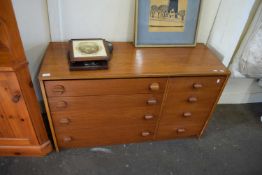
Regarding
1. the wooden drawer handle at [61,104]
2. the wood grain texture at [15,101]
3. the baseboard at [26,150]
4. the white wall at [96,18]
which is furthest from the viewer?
the baseboard at [26,150]

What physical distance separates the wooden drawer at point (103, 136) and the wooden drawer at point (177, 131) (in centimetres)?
8

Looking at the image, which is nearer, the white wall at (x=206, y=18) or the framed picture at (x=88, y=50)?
the framed picture at (x=88, y=50)

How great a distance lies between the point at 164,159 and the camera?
60.2 inches

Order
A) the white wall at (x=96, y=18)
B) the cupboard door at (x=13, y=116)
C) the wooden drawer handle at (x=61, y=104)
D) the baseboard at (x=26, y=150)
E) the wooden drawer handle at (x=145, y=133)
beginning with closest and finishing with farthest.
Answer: the cupboard door at (x=13, y=116) < the wooden drawer handle at (x=61, y=104) < the white wall at (x=96, y=18) < the baseboard at (x=26, y=150) < the wooden drawer handle at (x=145, y=133)

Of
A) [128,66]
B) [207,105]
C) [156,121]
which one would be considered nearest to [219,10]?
[207,105]

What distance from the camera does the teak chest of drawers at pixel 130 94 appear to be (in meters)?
1.15

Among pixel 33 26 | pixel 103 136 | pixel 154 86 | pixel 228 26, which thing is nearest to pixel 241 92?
pixel 228 26

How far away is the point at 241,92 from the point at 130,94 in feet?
4.39

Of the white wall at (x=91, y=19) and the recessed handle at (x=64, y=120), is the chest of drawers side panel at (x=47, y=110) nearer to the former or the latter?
the recessed handle at (x=64, y=120)

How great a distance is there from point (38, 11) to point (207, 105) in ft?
4.18

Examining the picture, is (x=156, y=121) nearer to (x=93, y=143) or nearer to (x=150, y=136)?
(x=150, y=136)

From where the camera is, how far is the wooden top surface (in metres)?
1.12

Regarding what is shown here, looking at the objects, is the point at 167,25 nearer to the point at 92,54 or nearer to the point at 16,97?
the point at 92,54

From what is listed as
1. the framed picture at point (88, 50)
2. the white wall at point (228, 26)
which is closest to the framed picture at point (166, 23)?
the white wall at point (228, 26)
